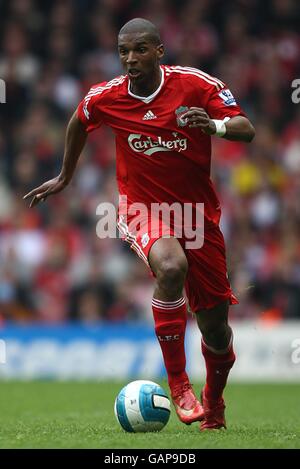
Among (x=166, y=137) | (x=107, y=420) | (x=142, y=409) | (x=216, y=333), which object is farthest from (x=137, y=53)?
(x=107, y=420)

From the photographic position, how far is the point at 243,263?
565 inches

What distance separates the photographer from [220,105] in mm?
6645

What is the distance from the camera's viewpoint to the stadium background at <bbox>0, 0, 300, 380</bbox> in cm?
1423

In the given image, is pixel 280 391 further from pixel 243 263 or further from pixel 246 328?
pixel 243 263

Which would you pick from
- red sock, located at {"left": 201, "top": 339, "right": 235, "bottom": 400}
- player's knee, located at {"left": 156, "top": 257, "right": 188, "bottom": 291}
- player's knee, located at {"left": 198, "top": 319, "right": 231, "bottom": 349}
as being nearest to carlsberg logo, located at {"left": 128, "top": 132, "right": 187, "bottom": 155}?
player's knee, located at {"left": 156, "top": 257, "right": 188, "bottom": 291}

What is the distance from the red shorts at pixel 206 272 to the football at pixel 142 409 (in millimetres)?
613

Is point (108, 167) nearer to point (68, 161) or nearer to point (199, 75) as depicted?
point (68, 161)

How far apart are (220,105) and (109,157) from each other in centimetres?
948

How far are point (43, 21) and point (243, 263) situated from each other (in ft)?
19.4

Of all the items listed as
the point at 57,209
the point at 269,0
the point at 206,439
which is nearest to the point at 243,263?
the point at 57,209

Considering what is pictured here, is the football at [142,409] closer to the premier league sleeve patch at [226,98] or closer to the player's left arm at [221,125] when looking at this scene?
the player's left arm at [221,125]

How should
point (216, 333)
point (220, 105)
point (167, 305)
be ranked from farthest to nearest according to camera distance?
1. point (216, 333)
2. point (220, 105)
3. point (167, 305)

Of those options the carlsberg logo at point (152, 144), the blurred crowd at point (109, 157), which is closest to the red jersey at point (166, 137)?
the carlsberg logo at point (152, 144)

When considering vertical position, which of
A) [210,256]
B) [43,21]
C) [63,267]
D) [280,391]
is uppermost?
[43,21]
